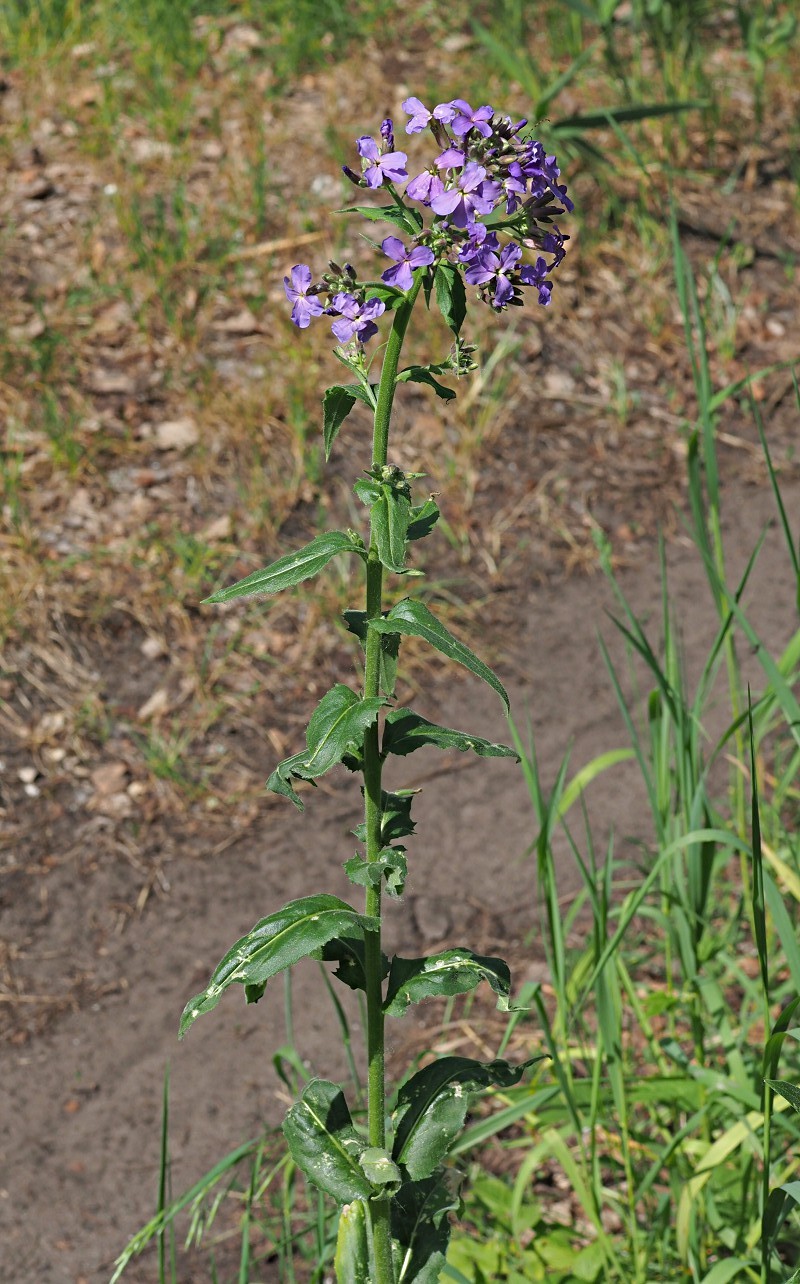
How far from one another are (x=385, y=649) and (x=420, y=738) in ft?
0.37

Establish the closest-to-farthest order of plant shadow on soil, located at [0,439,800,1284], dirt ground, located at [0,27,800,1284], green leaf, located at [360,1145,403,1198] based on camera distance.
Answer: green leaf, located at [360,1145,403,1198] → plant shadow on soil, located at [0,439,800,1284] → dirt ground, located at [0,27,800,1284]

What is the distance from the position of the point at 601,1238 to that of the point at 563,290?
3.35m

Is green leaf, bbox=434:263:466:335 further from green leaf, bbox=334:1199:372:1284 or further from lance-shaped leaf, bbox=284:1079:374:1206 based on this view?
green leaf, bbox=334:1199:372:1284

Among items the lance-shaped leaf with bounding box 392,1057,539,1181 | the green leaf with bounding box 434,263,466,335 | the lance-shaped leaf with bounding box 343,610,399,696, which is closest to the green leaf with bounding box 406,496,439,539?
the lance-shaped leaf with bounding box 343,610,399,696

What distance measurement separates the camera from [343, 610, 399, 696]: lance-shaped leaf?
1413 mm

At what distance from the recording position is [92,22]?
5113 millimetres

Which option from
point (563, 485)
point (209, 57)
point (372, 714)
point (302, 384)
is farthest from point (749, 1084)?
point (209, 57)

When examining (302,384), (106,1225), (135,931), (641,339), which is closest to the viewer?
(106,1225)

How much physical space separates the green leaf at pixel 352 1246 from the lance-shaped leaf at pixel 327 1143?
6 centimetres

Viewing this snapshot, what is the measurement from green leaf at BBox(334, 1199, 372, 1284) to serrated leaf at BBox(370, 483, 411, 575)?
0.82 meters

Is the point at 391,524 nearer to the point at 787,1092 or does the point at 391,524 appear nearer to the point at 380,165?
the point at 380,165

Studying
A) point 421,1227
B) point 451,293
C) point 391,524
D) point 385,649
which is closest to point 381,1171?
point 421,1227

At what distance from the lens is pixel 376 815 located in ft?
4.85

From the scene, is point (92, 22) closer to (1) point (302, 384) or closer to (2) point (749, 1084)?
(1) point (302, 384)
